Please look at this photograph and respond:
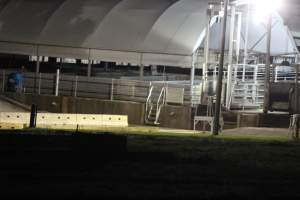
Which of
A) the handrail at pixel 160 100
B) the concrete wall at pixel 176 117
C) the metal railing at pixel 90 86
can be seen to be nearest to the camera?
the concrete wall at pixel 176 117

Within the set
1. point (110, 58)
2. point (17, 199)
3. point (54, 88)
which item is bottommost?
point (17, 199)

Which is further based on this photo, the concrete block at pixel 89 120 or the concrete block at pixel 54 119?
the concrete block at pixel 89 120

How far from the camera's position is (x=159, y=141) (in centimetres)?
1906

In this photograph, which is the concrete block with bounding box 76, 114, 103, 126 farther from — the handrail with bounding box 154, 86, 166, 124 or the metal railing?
the metal railing

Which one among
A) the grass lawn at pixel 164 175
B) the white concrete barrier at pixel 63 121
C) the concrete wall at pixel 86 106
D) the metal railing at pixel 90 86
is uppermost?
the metal railing at pixel 90 86

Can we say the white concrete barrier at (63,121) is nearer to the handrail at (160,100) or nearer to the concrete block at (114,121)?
the concrete block at (114,121)

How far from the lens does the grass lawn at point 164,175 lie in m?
10.1

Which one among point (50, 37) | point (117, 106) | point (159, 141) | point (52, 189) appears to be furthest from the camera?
point (50, 37)

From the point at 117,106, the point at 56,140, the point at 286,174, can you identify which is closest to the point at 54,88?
the point at 117,106

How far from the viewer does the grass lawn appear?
1009 cm

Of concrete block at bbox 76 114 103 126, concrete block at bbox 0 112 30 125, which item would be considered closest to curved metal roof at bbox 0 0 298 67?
concrete block at bbox 76 114 103 126

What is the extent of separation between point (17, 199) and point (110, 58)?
123 feet

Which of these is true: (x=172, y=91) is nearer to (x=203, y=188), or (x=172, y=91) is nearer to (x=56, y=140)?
(x=56, y=140)

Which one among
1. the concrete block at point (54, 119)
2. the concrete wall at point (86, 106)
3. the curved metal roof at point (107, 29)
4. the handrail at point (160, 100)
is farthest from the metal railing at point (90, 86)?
the concrete block at point (54, 119)
